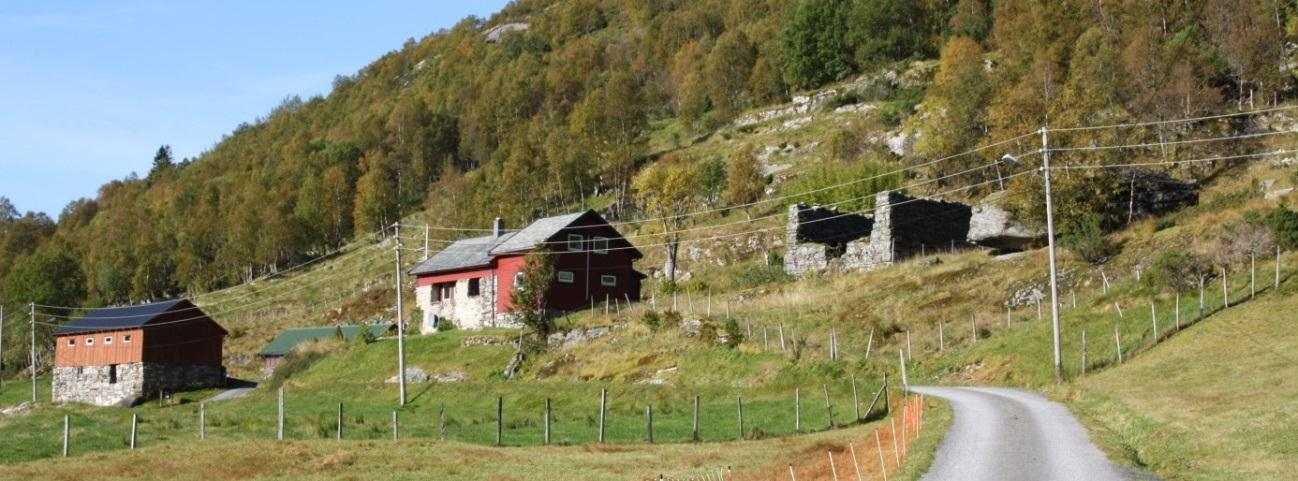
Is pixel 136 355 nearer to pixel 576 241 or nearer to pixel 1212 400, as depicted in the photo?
pixel 576 241

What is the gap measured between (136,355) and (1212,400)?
67.4m

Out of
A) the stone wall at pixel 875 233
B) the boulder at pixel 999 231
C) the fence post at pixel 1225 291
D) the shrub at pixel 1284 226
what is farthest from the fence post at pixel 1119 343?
the stone wall at pixel 875 233

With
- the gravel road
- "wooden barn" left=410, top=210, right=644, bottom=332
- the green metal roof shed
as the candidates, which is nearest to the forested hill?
"wooden barn" left=410, top=210, right=644, bottom=332

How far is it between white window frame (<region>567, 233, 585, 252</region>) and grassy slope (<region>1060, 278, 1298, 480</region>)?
38.0 m

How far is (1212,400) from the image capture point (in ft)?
93.0

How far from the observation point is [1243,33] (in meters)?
96.8

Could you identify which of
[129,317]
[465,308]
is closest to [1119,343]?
[465,308]

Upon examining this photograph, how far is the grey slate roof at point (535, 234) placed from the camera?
229ft

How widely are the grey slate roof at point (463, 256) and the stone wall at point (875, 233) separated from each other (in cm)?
1896

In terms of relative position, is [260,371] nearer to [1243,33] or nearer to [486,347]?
[486,347]

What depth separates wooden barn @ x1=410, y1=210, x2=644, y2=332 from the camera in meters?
69.6

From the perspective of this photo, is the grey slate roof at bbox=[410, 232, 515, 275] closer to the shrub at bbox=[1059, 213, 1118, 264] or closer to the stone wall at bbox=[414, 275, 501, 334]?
the stone wall at bbox=[414, 275, 501, 334]

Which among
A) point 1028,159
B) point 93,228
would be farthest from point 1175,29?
point 93,228

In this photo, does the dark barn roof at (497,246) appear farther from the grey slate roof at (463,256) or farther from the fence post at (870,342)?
the fence post at (870,342)
